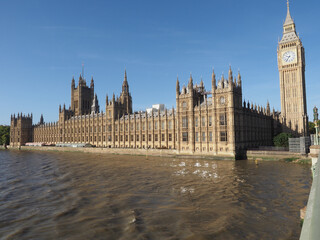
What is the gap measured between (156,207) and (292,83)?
277 ft

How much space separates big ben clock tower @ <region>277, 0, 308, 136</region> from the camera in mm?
82938

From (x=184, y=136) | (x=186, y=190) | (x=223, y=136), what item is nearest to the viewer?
(x=186, y=190)

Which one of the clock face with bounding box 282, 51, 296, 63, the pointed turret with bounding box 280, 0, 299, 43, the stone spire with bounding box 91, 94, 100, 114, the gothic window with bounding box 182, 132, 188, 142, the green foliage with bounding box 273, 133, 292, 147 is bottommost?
the green foliage with bounding box 273, 133, 292, 147

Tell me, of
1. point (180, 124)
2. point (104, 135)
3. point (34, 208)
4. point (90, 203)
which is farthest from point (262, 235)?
point (104, 135)

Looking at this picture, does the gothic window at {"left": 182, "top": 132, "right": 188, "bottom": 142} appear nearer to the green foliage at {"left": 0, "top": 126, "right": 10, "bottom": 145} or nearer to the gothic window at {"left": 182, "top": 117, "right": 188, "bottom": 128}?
the gothic window at {"left": 182, "top": 117, "right": 188, "bottom": 128}

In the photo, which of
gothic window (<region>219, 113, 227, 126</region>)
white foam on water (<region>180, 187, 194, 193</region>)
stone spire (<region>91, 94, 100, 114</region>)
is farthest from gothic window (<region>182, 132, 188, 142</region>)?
stone spire (<region>91, 94, 100, 114</region>)

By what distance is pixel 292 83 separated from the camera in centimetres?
8619

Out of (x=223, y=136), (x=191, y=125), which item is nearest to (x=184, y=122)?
(x=191, y=125)

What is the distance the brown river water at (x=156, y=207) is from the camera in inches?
639

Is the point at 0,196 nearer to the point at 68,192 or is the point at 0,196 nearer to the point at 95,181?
the point at 68,192

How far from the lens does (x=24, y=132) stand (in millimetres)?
142375

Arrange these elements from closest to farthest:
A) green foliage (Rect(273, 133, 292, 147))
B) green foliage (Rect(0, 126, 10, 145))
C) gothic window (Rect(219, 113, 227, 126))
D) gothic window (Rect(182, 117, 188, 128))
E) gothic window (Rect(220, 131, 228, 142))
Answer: gothic window (Rect(220, 131, 228, 142))
gothic window (Rect(219, 113, 227, 126))
green foliage (Rect(273, 133, 292, 147))
gothic window (Rect(182, 117, 188, 128))
green foliage (Rect(0, 126, 10, 145))

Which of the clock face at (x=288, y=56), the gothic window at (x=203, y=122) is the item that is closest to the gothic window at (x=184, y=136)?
the gothic window at (x=203, y=122)

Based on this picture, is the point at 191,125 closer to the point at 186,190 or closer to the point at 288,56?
the point at 186,190
